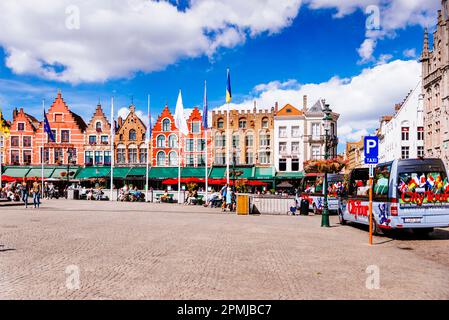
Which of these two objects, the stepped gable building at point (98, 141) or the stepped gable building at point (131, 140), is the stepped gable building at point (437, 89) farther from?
the stepped gable building at point (98, 141)

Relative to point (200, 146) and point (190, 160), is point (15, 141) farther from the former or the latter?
point (200, 146)

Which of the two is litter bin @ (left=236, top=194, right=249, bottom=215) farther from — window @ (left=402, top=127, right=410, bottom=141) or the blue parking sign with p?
window @ (left=402, top=127, right=410, bottom=141)

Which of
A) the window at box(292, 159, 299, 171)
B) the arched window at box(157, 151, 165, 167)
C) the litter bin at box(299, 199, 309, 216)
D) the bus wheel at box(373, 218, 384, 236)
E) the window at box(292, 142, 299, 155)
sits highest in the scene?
the window at box(292, 142, 299, 155)

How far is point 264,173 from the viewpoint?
169 ft

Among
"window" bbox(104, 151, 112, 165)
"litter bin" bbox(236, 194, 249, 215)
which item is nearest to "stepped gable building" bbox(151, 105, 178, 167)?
"window" bbox(104, 151, 112, 165)

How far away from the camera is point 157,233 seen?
12836mm

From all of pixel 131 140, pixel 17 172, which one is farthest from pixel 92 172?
pixel 17 172

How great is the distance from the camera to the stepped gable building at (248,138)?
53594 millimetres

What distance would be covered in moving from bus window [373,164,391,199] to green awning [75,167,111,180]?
141 ft

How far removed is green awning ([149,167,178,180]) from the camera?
51.3 meters

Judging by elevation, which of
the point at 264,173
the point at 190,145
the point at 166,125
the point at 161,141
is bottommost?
the point at 264,173

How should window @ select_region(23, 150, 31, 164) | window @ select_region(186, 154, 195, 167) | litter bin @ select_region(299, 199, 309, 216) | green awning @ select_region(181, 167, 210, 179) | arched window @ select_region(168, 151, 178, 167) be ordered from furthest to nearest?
window @ select_region(23, 150, 31, 164) → window @ select_region(186, 154, 195, 167) → arched window @ select_region(168, 151, 178, 167) → green awning @ select_region(181, 167, 210, 179) → litter bin @ select_region(299, 199, 309, 216)

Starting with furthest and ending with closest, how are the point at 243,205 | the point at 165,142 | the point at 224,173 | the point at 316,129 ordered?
1. the point at 165,142
2. the point at 316,129
3. the point at 224,173
4. the point at 243,205

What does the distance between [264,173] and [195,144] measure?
1031cm
